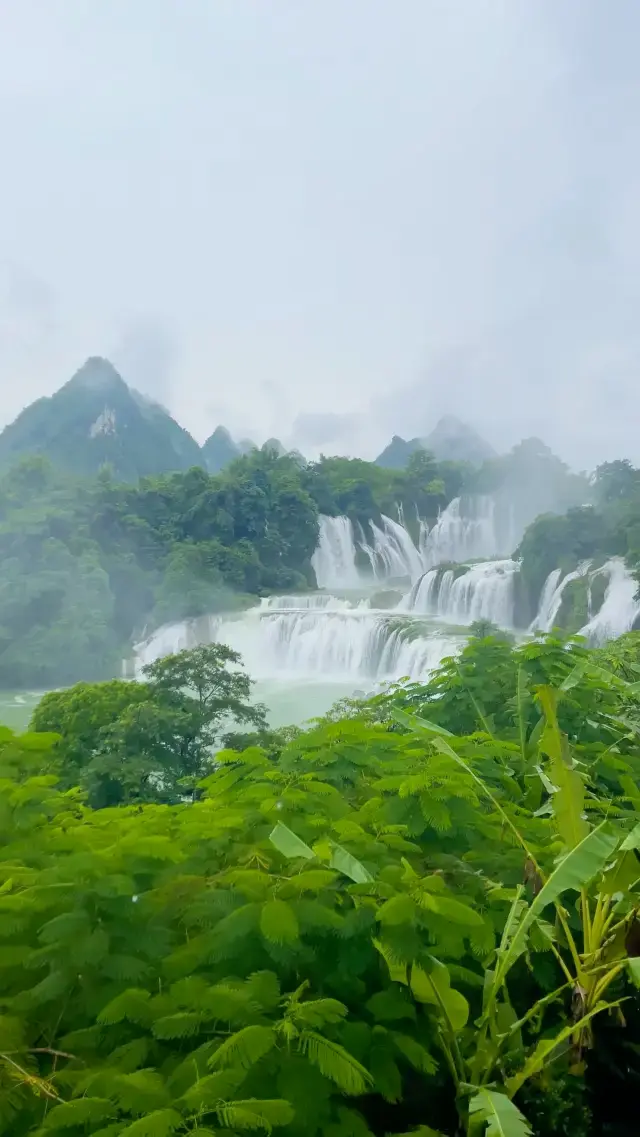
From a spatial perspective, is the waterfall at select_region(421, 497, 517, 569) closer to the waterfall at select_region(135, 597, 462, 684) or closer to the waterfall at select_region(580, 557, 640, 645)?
the waterfall at select_region(135, 597, 462, 684)

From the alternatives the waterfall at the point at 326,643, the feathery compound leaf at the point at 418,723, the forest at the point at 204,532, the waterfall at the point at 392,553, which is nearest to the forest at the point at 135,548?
the forest at the point at 204,532

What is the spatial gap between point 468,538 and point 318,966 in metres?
26.5

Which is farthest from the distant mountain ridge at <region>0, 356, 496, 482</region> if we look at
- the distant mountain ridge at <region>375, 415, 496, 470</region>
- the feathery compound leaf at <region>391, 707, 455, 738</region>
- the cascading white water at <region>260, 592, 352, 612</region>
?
the feathery compound leaf at <region>391, 707, 455, 738</region>

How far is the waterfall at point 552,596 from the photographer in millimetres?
14047

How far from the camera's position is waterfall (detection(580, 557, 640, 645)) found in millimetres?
12170

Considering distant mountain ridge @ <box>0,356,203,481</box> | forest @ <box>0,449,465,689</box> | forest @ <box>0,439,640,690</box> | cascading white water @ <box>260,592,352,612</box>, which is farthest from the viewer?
distant mountain ridge @ <box>0,356,203,481</box>

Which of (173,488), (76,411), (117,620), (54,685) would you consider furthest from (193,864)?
(76,411)

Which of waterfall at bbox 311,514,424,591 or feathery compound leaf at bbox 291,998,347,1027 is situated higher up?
waterfall at bbox 311,514,424,591

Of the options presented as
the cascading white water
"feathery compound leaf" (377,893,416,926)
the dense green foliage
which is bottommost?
the dense green foliage

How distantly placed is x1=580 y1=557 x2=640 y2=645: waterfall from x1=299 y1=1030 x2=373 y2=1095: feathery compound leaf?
Answer: 1156cm

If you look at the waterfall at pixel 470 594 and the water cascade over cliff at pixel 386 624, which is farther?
the waterfall at pixel 470 594

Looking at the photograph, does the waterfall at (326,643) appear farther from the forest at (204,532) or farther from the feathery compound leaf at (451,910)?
the feathery compound leaf at (451,910)

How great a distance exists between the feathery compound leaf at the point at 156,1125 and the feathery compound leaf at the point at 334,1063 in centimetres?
21

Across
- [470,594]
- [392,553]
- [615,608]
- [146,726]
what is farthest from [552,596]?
[392,553]
